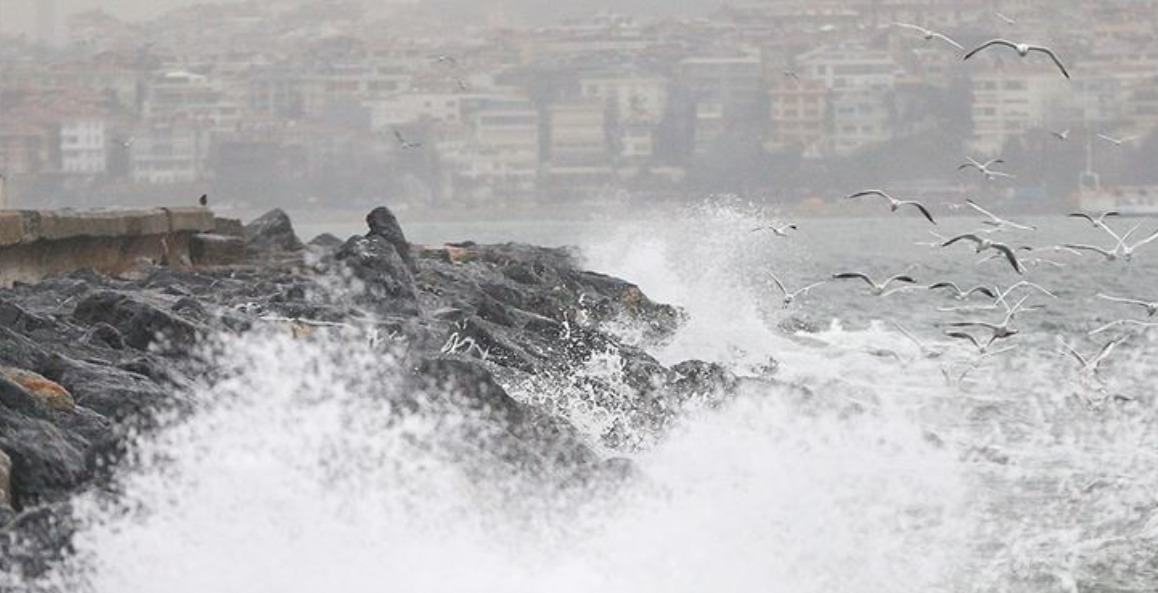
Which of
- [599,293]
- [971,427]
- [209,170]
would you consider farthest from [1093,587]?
[209,170]

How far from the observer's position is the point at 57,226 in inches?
527

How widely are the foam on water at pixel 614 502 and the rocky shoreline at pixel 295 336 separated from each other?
0.12 meters

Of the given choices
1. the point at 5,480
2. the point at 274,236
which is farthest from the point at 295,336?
the point at 274,236

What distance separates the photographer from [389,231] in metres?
15.7

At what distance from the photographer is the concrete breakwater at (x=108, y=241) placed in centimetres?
1268

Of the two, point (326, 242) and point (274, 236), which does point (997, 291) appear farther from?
point (326, 242)

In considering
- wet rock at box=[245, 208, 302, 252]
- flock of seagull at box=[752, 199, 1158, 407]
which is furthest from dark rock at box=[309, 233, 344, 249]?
flock of seagull at box=[752, 199, 1158, 407]

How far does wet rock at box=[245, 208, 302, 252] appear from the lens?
18.9 meters

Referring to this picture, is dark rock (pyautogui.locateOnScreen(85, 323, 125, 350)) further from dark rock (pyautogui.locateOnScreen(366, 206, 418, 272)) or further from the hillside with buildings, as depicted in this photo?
the hillside with buildings

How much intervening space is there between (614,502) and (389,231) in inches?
285

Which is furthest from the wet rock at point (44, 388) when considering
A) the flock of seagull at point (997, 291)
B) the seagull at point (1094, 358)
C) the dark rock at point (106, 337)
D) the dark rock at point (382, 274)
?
the seagull at point (1094, 358)

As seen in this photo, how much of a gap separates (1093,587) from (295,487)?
2709 mm

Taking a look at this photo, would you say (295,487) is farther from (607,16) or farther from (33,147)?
(607,16)

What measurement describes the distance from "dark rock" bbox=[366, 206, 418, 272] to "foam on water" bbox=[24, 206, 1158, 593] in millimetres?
3151
